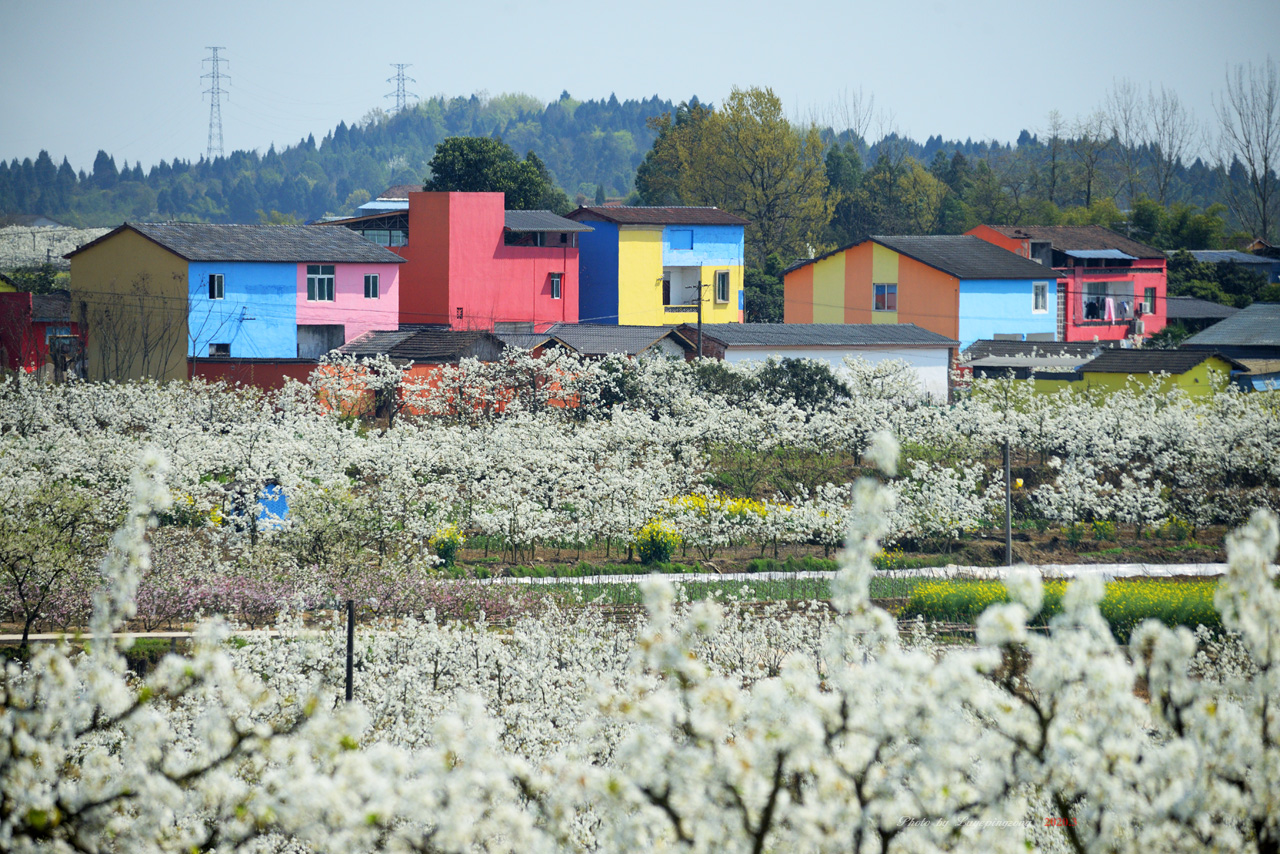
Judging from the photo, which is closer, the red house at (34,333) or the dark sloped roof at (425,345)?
the dark sloped roof at (425,345)

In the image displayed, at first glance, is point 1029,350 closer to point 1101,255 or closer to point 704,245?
point 1101,255

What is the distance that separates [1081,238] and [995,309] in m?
11.6

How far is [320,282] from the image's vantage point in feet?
131

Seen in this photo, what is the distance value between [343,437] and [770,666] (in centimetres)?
1238

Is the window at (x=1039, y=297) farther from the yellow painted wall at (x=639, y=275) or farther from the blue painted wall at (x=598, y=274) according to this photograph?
the blue painted wall at (x=598, y=274)

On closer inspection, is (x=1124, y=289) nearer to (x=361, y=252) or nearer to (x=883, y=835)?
(x=361, y=252)

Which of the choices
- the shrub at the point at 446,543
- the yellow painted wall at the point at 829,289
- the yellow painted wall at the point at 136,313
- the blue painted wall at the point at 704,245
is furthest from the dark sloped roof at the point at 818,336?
the shrub at the point at 446,543

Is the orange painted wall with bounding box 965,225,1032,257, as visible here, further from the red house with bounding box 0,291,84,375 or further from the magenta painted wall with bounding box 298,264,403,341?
Result: the red house with bounding box 0,291,84,375

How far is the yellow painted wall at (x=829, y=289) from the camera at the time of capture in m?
51.9

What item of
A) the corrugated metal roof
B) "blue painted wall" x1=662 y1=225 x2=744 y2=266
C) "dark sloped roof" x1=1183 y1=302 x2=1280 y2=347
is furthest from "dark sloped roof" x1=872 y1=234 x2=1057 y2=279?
"dark sloped roof" x1=1183 y1=302 x2=1280 y2=347

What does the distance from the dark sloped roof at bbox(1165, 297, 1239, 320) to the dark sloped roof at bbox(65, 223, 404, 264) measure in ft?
124

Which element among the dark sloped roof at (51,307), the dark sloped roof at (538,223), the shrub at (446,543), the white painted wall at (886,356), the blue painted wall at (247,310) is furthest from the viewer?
the dark sloped roof at (538,223)

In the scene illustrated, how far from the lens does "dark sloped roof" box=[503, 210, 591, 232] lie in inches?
1843

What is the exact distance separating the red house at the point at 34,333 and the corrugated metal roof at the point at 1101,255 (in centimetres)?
4303
